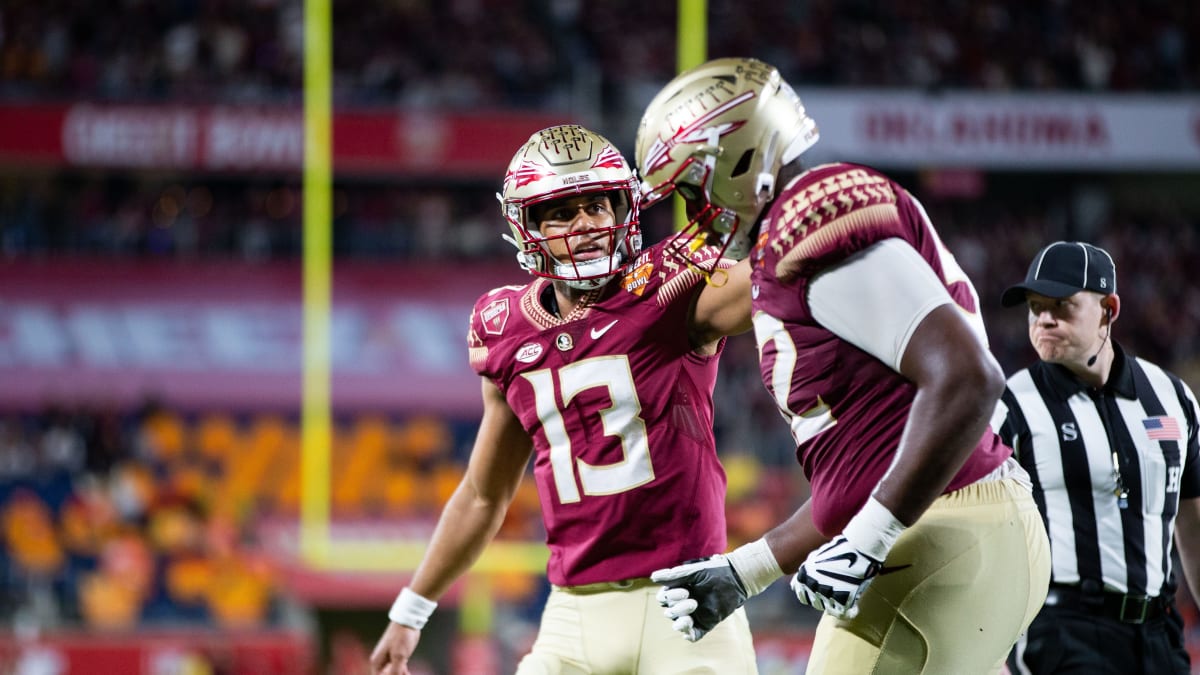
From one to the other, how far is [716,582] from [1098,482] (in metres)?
1.40

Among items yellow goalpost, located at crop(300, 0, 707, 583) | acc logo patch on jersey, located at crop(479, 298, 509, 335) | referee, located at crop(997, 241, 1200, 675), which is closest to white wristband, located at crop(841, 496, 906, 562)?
acc logo patch on jersey, located at crop(479, 298, 509, 335)

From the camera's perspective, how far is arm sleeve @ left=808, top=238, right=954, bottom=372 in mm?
2029

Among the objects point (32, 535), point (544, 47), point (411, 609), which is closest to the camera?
point (411, 609)

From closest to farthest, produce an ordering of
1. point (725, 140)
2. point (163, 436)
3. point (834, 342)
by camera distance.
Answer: point (834, 342) → point (725, 140) → point (163, 436)

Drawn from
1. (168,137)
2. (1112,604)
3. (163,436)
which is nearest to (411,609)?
(1112,604)

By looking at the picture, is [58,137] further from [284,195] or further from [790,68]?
[790,68]

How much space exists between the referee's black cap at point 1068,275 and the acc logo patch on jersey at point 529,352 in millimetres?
1086

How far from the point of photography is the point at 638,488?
278 cm

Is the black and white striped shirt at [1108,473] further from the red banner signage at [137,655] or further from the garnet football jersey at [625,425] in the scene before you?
the red banner signage at [137,655]

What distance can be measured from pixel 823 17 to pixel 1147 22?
373 centimetres

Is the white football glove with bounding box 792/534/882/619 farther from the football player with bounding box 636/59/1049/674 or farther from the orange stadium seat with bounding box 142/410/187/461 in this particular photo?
the orange stadium seat with bounding box 142/410/187/461

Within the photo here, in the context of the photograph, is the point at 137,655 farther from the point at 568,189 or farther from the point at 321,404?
the point at 568,189

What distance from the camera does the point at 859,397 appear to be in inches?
85.1

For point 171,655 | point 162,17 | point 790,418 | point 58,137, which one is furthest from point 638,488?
point 162,17
